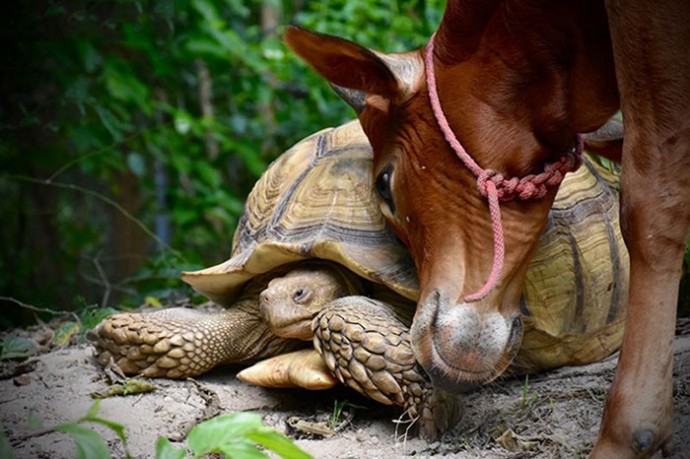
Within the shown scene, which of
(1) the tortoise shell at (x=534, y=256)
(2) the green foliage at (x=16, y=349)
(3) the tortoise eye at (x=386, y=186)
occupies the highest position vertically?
(3) the tortoise eye at (x=386, y=186)

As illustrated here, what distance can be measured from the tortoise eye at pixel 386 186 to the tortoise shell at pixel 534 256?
16cm

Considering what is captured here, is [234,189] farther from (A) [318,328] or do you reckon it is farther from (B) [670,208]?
(B) [670,208]

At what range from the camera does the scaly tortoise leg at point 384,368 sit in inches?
96.3

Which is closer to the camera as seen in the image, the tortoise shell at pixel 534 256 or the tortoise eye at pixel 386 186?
the tortoise eye at pixel 386 186

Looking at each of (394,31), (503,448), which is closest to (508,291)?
(503,448)

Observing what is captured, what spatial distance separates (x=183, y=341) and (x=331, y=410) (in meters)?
0.60

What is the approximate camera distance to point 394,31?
698cm

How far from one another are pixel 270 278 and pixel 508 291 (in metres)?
1.03

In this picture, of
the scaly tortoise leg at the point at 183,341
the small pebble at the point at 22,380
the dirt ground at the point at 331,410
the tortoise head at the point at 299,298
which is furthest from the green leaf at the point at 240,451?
the small pebble at the point at 22,380

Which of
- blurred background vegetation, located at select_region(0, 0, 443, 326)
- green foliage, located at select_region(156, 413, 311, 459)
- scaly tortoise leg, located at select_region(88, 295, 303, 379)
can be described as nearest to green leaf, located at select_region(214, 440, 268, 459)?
green foliage, located at select_region(156, 413, 311, 459)

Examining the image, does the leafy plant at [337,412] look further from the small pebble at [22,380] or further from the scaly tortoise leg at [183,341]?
the small pebble at [22,380]

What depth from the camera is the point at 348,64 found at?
8.55ft

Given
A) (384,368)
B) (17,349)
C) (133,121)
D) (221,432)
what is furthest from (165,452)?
(133,121)

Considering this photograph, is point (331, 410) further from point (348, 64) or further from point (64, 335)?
point (64, 335)
